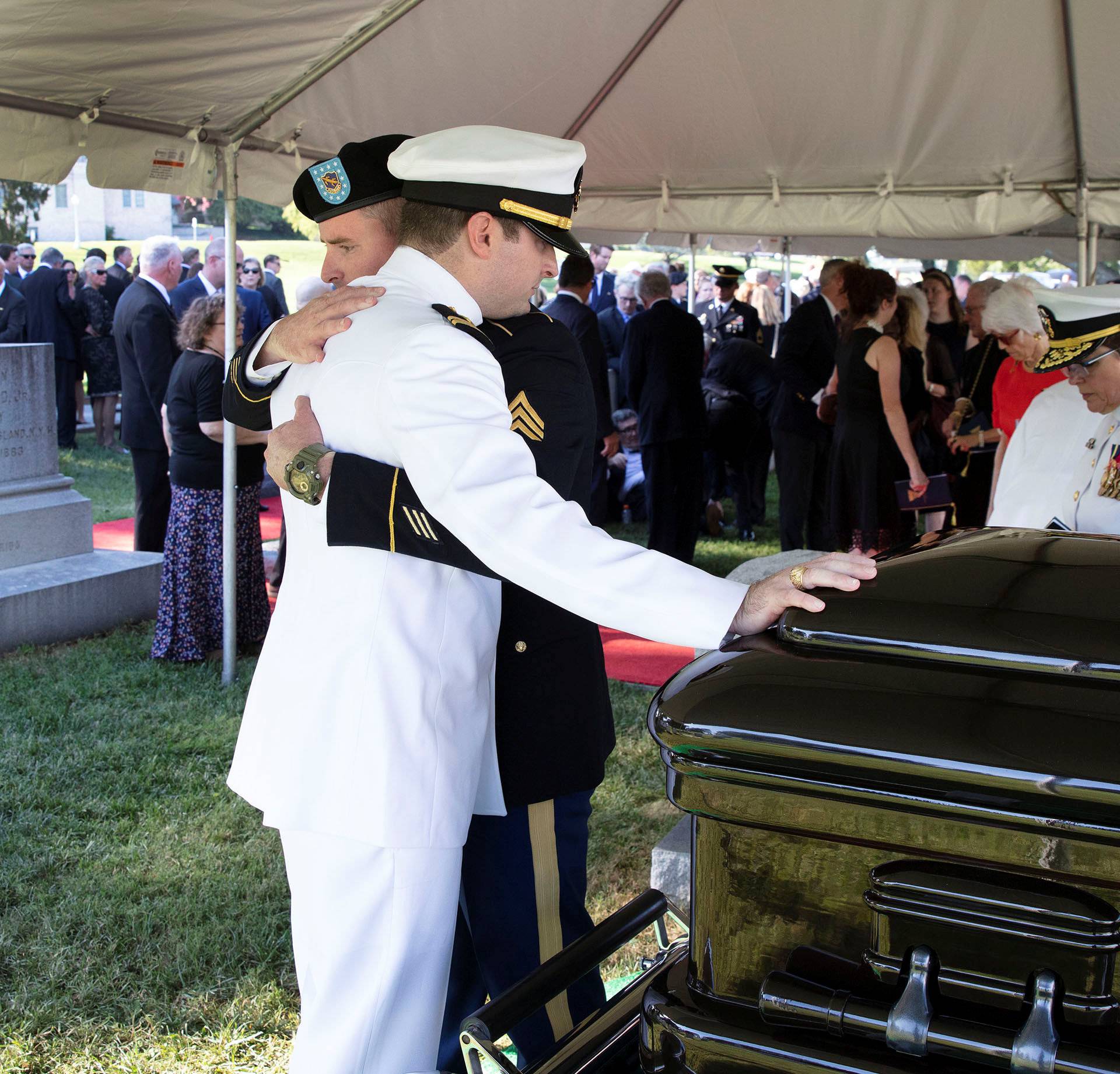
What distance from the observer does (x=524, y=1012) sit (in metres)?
1.30

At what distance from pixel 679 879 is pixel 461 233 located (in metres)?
2.01

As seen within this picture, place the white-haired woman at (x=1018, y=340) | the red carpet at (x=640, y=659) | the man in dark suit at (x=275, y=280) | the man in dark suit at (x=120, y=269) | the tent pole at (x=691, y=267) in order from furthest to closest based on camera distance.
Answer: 1. the man in dark suit at (x=120, y=269)
2. the man in dark suit at (x=275, y=280)
3. the tent pole at (x=691, y=267)
4. the red carpet at (x=640, y=659)
5. the white-haired woman at (x=1018, y=340)

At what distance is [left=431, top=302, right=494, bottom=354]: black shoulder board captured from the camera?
1.44 meters

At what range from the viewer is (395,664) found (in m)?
1.47

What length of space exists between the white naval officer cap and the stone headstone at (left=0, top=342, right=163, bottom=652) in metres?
4.91

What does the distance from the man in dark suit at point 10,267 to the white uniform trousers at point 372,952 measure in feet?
41.0

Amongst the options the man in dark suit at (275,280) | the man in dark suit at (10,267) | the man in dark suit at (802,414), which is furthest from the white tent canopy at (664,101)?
the man in dark suit at (10,267)

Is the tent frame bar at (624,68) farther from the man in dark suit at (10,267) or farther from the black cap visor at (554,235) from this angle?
the man in dark suit at (10,267)

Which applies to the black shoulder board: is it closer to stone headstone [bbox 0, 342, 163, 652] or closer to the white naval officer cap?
the white naval officer cap

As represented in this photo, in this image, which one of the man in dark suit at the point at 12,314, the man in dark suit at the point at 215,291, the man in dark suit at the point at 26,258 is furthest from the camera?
the man in dark suit at the point at 26,258

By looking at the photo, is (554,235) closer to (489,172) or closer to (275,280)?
(489,172)

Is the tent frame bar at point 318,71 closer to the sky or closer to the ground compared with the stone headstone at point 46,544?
closer to the sky

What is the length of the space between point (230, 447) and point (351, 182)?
320 centimetres

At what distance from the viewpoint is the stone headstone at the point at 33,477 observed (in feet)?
20.5
